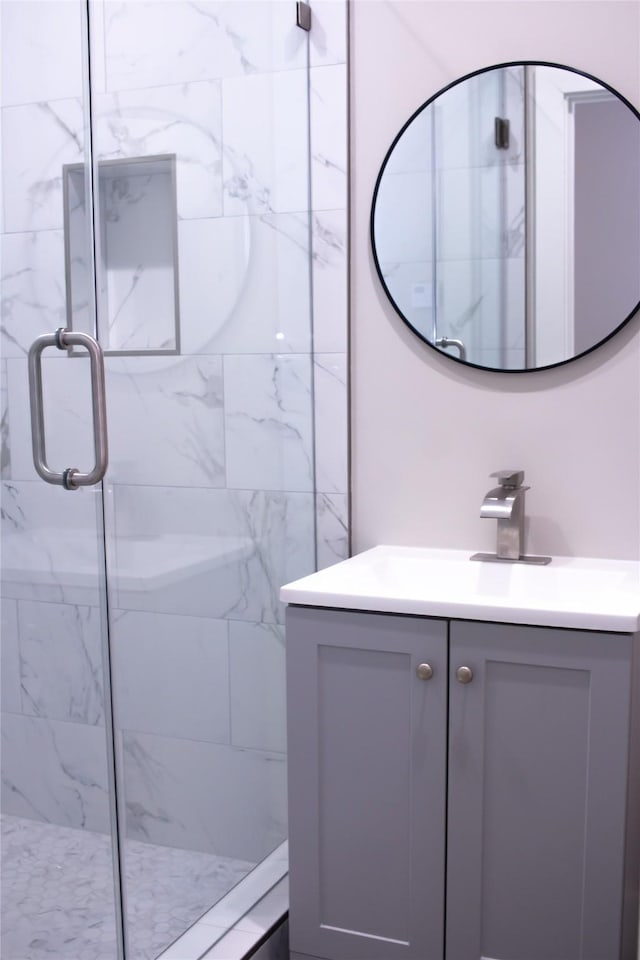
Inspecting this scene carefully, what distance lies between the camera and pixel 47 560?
4.66 ft

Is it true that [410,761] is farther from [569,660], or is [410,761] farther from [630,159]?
[630,159]

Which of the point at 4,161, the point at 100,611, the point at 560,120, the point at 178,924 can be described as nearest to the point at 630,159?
the point at 560,120

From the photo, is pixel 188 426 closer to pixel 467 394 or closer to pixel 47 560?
pixel 47 560

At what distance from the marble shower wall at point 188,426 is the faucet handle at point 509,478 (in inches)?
16.3

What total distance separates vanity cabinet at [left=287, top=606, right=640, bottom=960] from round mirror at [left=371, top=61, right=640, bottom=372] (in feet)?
2.34

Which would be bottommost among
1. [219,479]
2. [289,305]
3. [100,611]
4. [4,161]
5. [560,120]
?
[100,611]

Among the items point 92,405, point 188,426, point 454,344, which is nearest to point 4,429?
point 92,405

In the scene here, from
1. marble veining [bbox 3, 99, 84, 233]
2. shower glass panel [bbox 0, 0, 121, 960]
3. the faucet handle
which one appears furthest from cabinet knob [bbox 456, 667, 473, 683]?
marble veining [bbox 3, 99, 84, 233]

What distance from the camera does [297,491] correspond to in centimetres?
223

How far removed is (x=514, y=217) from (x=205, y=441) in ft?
2.70

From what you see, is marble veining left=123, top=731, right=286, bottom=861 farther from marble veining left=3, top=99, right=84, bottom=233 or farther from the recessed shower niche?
marble veining left=3, top=99, right=84, bottom=233

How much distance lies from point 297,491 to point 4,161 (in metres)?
1.09

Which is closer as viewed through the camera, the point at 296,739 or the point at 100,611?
the point at 100,611

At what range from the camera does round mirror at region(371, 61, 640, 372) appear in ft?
6.42
